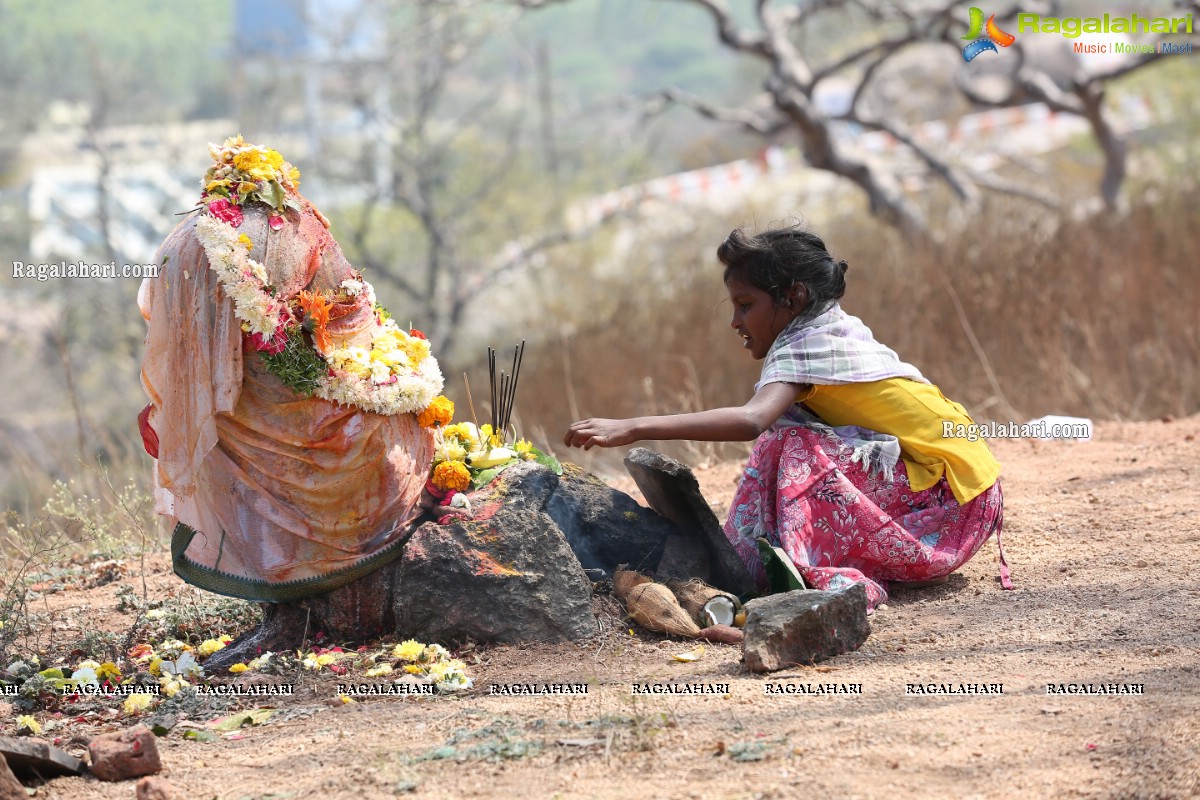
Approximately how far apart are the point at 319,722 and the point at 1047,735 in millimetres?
1983

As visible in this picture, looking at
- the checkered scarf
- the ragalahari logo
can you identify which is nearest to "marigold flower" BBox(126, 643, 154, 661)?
the checkered scarf

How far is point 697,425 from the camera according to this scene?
3.86m

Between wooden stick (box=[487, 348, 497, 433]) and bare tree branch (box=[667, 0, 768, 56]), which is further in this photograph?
bare tree branch (box=[667, 0, 768, 56])

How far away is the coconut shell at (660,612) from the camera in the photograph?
13.1ft

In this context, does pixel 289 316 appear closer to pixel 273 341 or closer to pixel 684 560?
pixel 273 341

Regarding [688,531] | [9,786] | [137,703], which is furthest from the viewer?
[688,531]

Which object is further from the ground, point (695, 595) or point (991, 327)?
point (991, 327)

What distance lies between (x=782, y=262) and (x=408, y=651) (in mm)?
1795

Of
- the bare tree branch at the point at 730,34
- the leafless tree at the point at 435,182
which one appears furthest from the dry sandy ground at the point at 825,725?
the leafless tree at the point at 435,182

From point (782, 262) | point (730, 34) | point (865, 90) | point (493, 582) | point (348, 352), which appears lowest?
point (493, 582)

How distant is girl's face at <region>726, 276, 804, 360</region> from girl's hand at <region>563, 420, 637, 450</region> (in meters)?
0.69

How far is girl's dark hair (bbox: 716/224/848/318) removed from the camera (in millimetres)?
4156

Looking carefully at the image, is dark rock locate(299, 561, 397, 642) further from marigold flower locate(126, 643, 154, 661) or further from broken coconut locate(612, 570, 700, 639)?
broken coconut locate(612, 570, 700, 639)

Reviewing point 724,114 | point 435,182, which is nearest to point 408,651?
point 724,114
